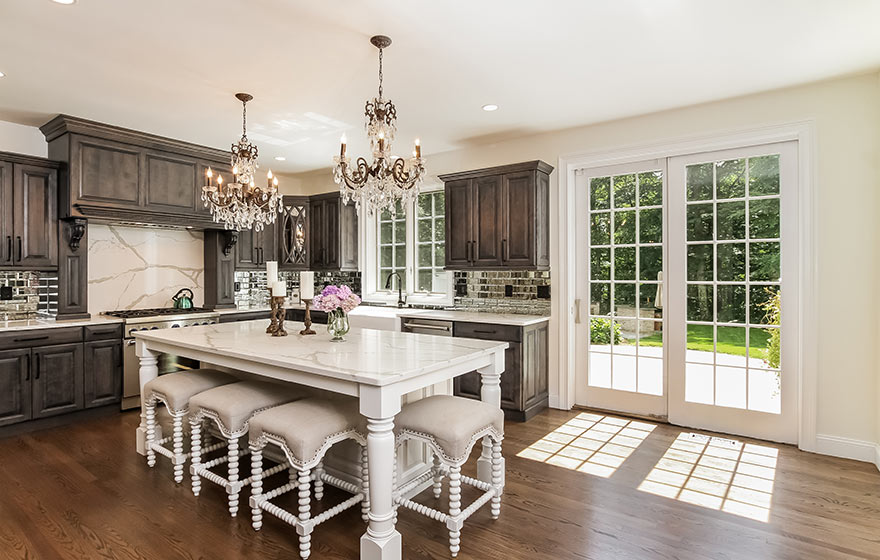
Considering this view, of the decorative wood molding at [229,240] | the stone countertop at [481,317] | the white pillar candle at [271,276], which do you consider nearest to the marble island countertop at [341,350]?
the white pillar candle at [271,276]

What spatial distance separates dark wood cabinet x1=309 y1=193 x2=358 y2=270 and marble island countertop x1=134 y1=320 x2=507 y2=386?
8.06ft

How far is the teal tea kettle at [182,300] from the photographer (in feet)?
17.1

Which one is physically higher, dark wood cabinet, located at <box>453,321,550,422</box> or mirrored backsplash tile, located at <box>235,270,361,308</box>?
mirrored backsplash tile, located at <box>235,270,361,308</box>

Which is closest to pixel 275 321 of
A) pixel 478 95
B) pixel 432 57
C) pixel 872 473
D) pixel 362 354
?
pixel 362 354

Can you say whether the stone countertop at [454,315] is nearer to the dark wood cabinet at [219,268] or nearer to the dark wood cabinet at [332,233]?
the dark wood cabinet at [219,268]

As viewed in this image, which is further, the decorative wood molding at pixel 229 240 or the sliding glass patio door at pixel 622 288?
the decorative wood molding at pixel 229 240

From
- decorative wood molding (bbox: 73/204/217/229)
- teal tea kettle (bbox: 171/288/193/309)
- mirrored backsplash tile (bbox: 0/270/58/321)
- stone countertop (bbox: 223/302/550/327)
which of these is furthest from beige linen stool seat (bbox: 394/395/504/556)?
mirrored backsplash tile (bbox: 0/270/58/321)

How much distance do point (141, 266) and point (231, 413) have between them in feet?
11.0

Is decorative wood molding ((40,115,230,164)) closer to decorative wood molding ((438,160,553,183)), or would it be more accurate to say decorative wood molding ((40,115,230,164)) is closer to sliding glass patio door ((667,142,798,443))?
decorative wood molding ((438,160,553,183))

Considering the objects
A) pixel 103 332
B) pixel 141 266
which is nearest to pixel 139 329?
pixel 103 332

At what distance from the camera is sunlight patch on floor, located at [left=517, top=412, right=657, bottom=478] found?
10.6 feet

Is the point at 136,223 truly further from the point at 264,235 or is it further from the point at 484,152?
the point at 484,152

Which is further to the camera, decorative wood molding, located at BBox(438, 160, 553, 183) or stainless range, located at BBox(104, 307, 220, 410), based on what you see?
stainless range, located at BBox(104, 307, 220, 410)

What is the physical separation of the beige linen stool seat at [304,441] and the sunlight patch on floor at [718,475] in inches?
68.4
